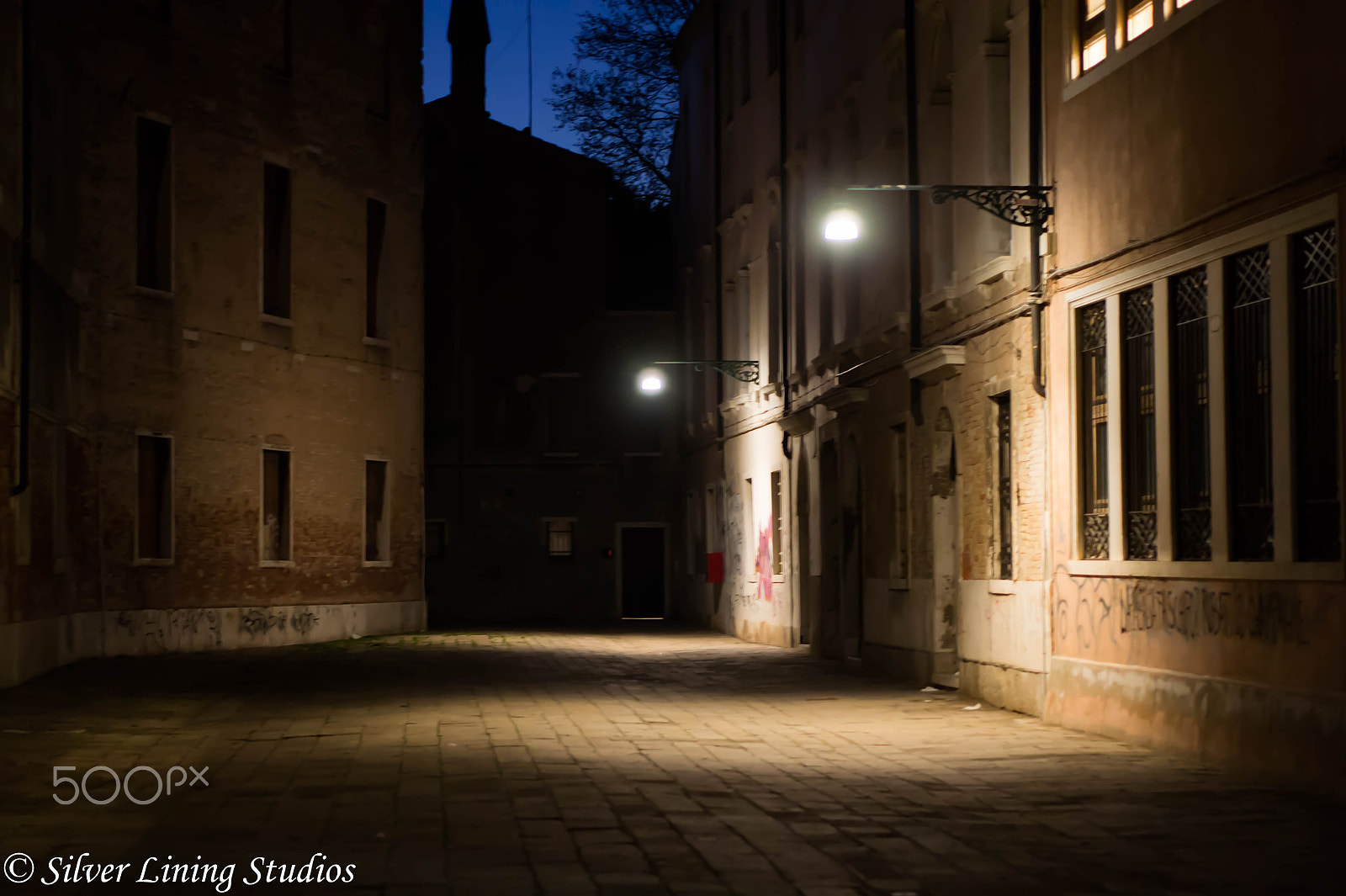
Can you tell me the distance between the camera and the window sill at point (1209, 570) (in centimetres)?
1027

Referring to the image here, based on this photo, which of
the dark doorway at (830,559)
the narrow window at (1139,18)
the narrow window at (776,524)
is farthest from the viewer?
the narrow window at (776,524)

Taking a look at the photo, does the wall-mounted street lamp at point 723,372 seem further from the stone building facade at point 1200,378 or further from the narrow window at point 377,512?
the stone building facade at point 1200,378

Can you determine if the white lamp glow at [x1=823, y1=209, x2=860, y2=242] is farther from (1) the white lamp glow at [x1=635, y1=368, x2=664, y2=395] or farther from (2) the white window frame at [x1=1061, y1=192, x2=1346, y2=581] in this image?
(1) the white lamp glow at [x1=635, y1=368, x2=664, y2=395]

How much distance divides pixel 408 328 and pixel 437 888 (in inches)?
926

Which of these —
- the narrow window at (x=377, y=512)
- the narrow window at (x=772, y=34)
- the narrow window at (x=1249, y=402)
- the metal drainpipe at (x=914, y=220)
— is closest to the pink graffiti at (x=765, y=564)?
the narrow window at (x=377, y=512)

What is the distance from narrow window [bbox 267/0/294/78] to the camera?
26578 millimetres

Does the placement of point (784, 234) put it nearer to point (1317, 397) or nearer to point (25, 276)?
point (25, 276)

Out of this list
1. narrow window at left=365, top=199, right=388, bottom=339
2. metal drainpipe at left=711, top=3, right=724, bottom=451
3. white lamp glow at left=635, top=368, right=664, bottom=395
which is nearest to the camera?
white lamp glow at left=635, top=368, right=664, bottom=395

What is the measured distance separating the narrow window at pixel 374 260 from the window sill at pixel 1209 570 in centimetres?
1742

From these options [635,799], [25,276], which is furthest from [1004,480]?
[25,276]

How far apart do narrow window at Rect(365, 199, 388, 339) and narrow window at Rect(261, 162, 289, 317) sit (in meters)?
2.28

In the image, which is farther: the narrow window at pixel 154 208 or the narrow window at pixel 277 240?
the narrow window at pixel 277 240

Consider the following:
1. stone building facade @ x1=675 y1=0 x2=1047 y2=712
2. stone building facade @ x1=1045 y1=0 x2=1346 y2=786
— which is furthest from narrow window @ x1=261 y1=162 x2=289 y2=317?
stone building facade @ x1=1045 y1=0 x2=1346 y2=786

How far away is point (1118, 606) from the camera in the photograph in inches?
519
